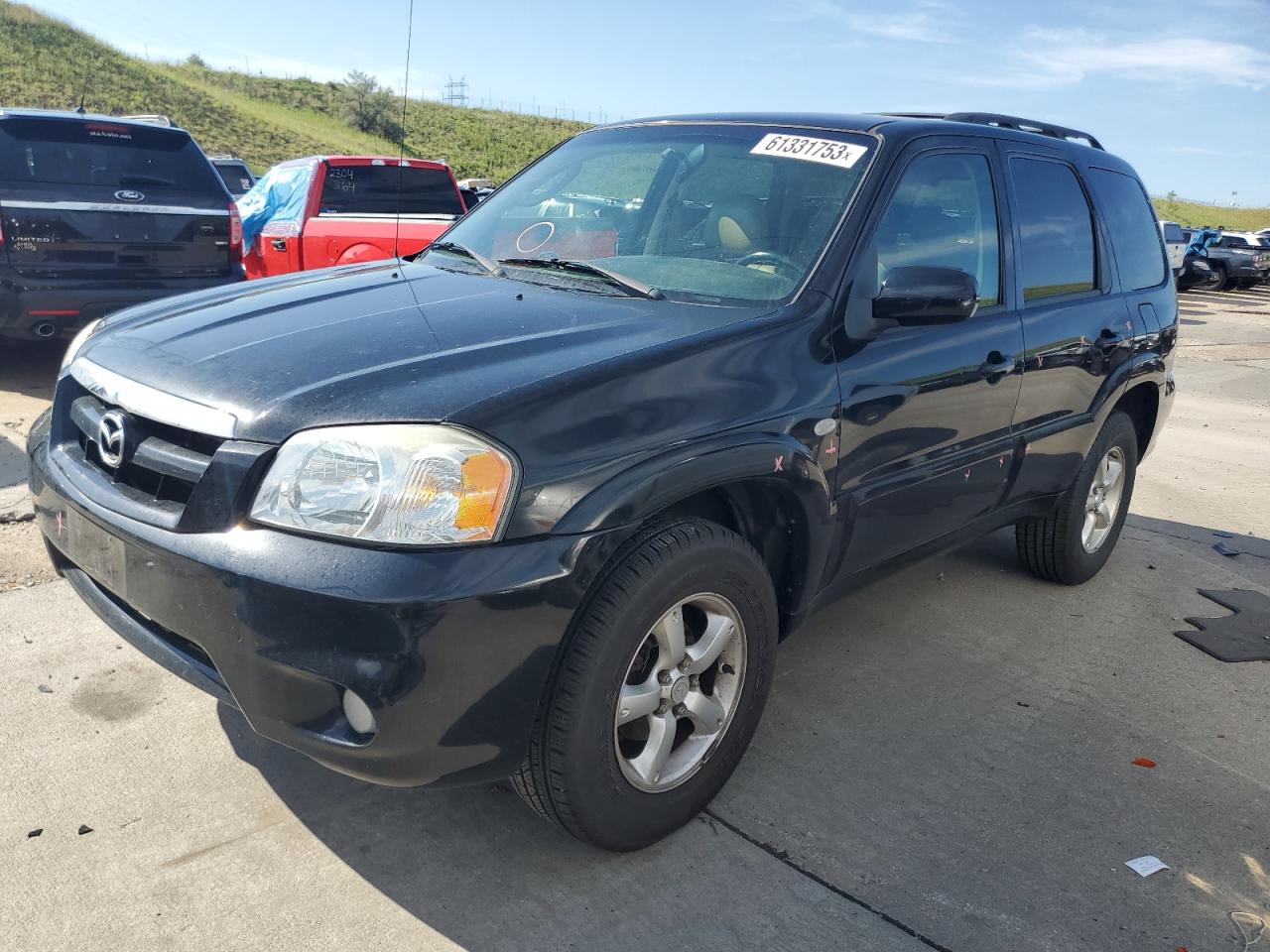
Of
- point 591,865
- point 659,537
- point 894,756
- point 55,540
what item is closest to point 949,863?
point 894,756

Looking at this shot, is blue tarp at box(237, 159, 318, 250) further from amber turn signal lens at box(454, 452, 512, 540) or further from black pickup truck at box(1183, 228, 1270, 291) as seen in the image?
black pickup truck at box(1183, 228, 1270, 291)

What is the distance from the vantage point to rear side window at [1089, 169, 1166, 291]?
Result: 445 centimetres

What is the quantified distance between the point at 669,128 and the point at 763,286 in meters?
0.99

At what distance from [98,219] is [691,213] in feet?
16.4

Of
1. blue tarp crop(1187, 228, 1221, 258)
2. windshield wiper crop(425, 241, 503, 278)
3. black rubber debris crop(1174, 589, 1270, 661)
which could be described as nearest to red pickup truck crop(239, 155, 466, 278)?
windshield wiper crop(425, 241, 503, 278)

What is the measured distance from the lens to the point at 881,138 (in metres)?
3.27

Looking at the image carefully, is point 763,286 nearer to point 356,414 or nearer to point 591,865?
point 356,414

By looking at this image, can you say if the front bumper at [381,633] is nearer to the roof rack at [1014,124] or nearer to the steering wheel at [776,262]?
the steering wheel at [776,262]

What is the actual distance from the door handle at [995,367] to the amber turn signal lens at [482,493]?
1.92 meters

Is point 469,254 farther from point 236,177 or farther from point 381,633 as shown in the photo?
point 236,177

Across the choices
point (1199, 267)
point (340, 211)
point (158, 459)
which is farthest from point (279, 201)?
point (1199, 267)

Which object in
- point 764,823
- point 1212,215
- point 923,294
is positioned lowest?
point 764,823

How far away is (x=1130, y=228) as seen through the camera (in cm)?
464

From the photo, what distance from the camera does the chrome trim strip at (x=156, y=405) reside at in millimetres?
2283
